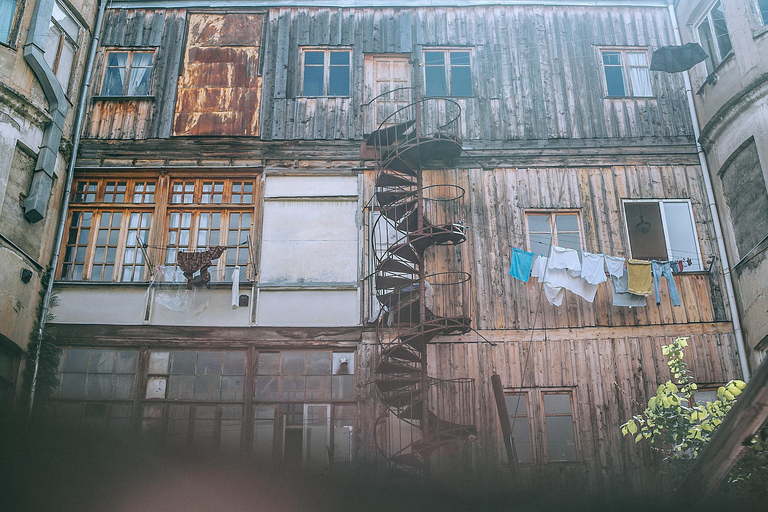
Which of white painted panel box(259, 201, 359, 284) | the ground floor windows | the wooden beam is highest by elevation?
white painted panel box(259, 201, 359, 284)

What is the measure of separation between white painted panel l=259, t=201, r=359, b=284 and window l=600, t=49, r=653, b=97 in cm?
678

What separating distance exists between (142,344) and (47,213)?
3592 mm

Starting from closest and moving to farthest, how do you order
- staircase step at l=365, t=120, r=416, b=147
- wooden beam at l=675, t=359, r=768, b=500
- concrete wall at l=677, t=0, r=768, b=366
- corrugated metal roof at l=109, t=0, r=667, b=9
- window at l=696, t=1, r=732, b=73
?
1. wooden beam at l=675, t=359, r=768, b=500
2. concrete wall at l=677, t=0, r=768, b=366
3. staircase step at l=365, t=120, r=416, b=147
4. window at l=696, t=1, r=732, b=73
5. corrugated metal roof at l=109, t=0, r=667, b=9

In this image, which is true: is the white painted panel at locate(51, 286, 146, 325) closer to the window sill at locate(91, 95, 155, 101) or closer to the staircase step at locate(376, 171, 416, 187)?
the window sill at locate(91, 95, 155, 101)

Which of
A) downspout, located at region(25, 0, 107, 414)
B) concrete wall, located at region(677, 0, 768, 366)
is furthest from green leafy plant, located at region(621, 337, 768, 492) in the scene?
downspout, located at region(25, 0, 107, 414)

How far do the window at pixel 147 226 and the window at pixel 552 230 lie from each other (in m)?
6.13

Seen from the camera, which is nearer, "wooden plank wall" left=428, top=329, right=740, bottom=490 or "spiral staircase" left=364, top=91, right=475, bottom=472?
"spiral staircase" left=364, top=91, right=475, bottom=472

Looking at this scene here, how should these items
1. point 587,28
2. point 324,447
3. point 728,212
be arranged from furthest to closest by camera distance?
point 587,28 < point 728,212 < point 324,447

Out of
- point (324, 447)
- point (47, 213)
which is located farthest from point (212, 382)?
point (47, 213)

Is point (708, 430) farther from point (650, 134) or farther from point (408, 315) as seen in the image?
point (650, 134)

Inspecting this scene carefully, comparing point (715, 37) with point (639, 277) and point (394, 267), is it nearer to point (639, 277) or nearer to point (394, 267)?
point (639, 277)

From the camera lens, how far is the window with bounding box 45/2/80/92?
16.3 meters

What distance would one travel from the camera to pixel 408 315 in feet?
47.8

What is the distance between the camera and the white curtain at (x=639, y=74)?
17.3 metres
